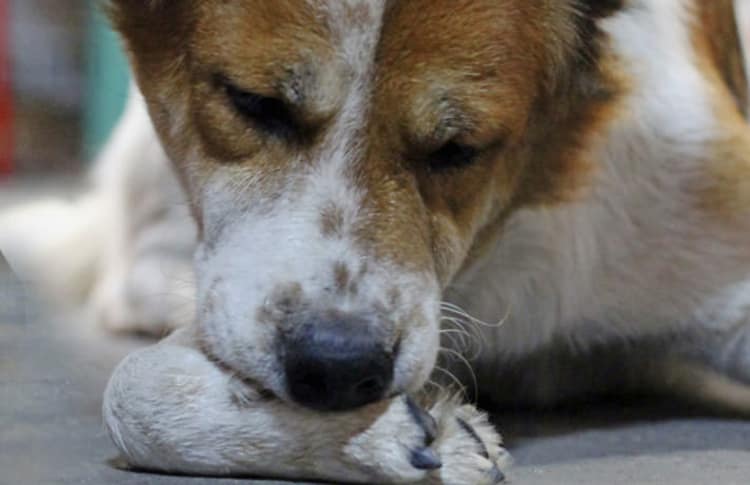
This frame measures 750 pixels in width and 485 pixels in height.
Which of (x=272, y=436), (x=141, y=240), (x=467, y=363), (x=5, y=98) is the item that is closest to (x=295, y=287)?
(x=272, y=436)

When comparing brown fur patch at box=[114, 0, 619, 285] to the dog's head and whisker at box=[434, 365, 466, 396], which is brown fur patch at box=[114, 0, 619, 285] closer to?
the dog's head

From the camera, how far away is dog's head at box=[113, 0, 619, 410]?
129cm

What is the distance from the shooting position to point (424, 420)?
1321 mm

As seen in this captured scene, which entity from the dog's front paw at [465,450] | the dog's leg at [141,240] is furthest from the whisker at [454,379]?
the dog's leg at [141,240]

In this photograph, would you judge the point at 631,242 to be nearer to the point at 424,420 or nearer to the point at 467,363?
the point at 467,363

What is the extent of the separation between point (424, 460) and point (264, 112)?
1.31 ft

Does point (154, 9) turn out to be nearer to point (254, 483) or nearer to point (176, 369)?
point (176, 369)

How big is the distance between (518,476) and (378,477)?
0.19 m

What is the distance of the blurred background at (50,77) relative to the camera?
1658mm

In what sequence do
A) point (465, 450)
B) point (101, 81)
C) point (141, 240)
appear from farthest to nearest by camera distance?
point (101, 81) < point (141, 240) < point (465, 450)

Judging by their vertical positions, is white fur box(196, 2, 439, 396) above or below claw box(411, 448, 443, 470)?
above

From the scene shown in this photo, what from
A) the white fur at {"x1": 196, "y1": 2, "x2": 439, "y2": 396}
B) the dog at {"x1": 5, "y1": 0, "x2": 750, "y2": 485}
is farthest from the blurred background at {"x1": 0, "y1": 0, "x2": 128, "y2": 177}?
the white fur at {"x1": 196, "y1": 2, "x2": 439, "y2": 396}

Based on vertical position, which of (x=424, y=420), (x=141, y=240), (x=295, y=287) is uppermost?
(x=295, y=287)

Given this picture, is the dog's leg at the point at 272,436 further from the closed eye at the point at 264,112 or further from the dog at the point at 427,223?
the closed eye at the point at 264,112
